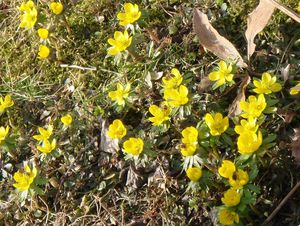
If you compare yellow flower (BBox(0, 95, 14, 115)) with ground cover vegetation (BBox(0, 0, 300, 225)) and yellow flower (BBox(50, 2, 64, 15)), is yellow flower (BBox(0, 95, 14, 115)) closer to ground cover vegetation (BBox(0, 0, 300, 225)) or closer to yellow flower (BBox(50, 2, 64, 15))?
ground cover vegetation (BBox(0, 0, 300, 225))

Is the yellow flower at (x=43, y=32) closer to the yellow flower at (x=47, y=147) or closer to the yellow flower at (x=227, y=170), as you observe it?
the yellow flower at (x=47, y=147)

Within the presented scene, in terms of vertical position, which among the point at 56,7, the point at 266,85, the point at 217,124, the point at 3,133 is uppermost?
the point at 266,85

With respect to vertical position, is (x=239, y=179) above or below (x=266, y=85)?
below

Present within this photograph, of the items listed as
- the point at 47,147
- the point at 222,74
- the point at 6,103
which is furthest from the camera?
the point at 6,103

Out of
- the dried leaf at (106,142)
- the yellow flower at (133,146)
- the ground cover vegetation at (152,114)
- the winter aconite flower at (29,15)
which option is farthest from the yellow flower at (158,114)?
the winter aconite flower at (29,15)

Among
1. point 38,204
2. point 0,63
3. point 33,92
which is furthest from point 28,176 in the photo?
point 0,63

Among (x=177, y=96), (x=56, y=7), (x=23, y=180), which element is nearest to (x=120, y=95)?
(x=177, y=96)

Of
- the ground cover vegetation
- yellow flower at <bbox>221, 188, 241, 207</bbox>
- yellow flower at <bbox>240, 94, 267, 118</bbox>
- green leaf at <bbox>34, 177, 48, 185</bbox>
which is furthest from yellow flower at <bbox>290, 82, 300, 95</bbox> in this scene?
green leaf at <bbox>34, 177, 48, 185</bbox>

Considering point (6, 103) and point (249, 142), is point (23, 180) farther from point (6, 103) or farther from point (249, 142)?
point (249, 142)
